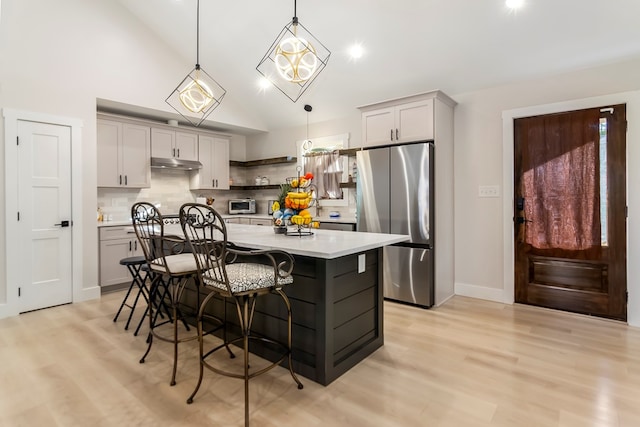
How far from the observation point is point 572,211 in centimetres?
347

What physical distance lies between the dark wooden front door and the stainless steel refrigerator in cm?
103

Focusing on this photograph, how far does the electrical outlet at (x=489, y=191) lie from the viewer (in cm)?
392

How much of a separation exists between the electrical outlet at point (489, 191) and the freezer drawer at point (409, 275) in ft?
3.26

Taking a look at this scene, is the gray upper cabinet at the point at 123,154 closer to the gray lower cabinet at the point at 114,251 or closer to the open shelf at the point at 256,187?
the gray lower cabinet at the point at 114,251

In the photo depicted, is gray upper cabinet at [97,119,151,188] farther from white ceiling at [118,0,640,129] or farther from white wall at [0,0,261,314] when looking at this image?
white ceiling at [118,0,640,129]

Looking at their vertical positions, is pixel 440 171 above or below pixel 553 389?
above

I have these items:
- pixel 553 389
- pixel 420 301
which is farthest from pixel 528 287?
pixel 553 389

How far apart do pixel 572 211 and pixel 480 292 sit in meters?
1.30

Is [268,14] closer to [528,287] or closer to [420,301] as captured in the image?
[420,301]

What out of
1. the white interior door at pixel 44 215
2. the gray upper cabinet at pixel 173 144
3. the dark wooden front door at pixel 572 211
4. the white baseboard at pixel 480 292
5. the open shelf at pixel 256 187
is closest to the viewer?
the dark wooden front door at pixel 572 211

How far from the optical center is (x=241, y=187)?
656 cm

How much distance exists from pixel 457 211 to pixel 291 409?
315cm

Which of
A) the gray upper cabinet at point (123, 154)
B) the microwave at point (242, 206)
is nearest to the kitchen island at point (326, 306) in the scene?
the gray upper cabinet at point (123, 154)

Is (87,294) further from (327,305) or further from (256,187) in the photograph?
(327,305)
